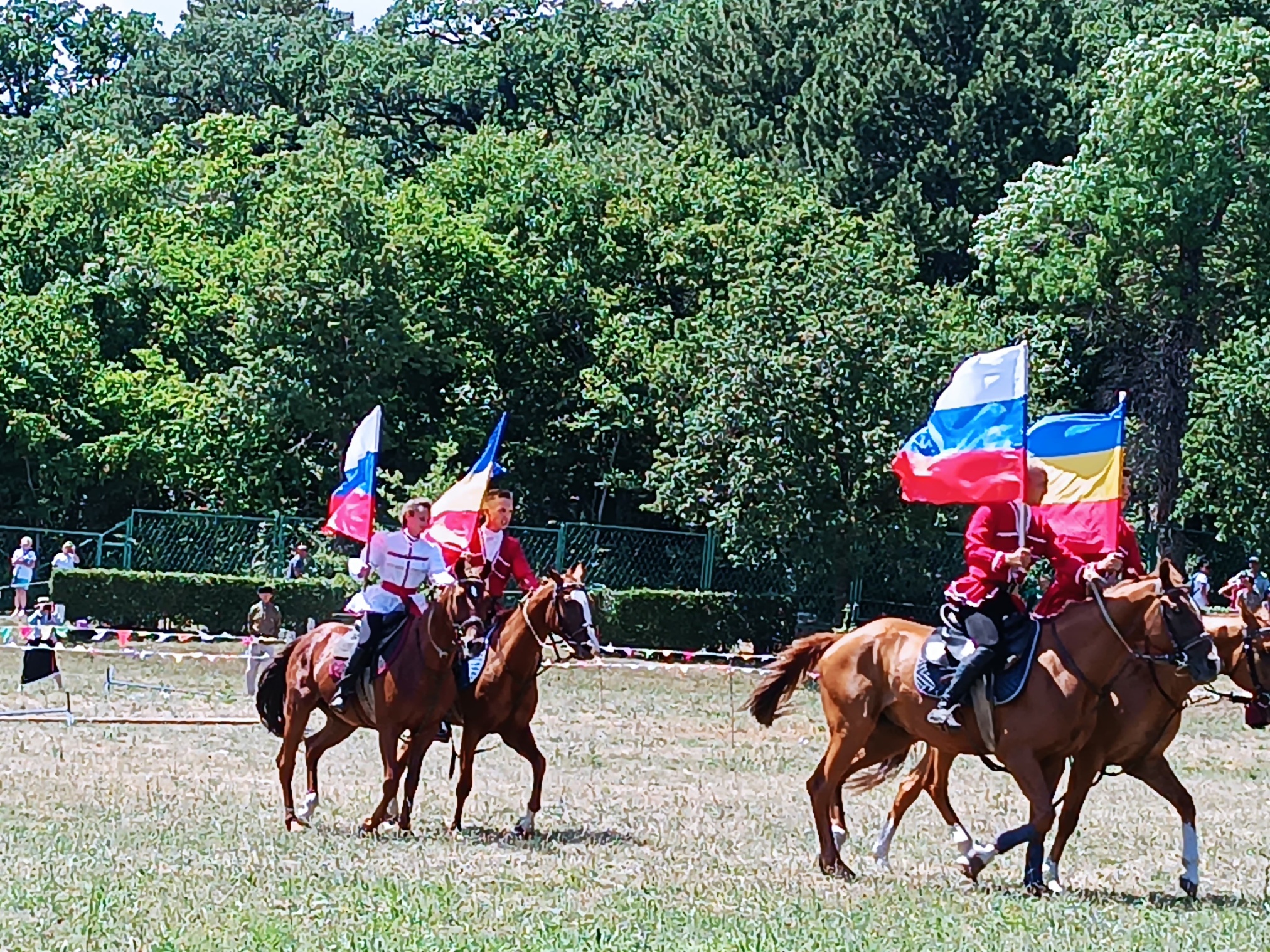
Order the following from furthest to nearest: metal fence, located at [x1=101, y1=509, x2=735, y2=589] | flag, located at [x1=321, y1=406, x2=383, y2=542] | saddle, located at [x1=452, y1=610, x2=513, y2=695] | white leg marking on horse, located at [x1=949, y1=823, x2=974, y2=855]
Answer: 1. metal fence, located at [x1=101, y1=509, x2=735, y2=589]
2. flag, located at [x1=321, y1=406, x2=383, y2=542]
3. saddle, located at [x1=452, y1=610, x2=513, y2=695]
4. white leg marking on horse, located at [x1=949, y1=823, x2=974, y2=855]

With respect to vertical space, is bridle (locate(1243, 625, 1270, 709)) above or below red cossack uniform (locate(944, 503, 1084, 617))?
below

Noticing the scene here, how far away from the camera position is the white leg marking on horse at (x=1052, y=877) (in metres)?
11.8

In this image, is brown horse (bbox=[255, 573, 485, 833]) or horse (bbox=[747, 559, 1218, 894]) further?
brown horse (bbox=[255, 573, 485, 833])

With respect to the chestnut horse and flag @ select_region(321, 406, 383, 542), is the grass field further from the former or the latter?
flag @ select_region(321, 406, 383, 542)

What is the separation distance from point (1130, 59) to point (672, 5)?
28.0 meters

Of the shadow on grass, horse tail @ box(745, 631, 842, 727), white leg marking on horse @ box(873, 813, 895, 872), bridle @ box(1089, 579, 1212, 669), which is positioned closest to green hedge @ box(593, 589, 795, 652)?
horse tail @ box(745, 631, 842, 727)

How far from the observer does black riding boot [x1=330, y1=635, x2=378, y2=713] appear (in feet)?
46.9

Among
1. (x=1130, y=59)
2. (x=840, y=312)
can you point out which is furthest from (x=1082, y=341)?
(x=840, y=312)

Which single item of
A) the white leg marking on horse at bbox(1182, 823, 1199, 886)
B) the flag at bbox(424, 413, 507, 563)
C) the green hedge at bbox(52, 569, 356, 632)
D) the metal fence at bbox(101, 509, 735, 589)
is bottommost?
the green hedge at bbox(52, 569, 356, 632)

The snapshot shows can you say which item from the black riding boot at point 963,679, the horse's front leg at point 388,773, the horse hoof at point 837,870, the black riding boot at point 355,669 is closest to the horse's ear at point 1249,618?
the black riding boot at point 963,679

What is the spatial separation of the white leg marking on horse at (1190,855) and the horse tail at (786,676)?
2.74 meters

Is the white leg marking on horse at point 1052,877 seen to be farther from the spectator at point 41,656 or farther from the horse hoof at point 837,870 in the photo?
the spectator at point 41,656

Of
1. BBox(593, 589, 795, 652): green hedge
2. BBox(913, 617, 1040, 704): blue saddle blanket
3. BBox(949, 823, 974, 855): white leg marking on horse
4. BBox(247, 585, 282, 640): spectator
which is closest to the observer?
BBox(913, 617, 1040, 704): blue saddle blanket

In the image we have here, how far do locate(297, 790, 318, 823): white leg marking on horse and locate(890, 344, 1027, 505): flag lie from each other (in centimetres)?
483
